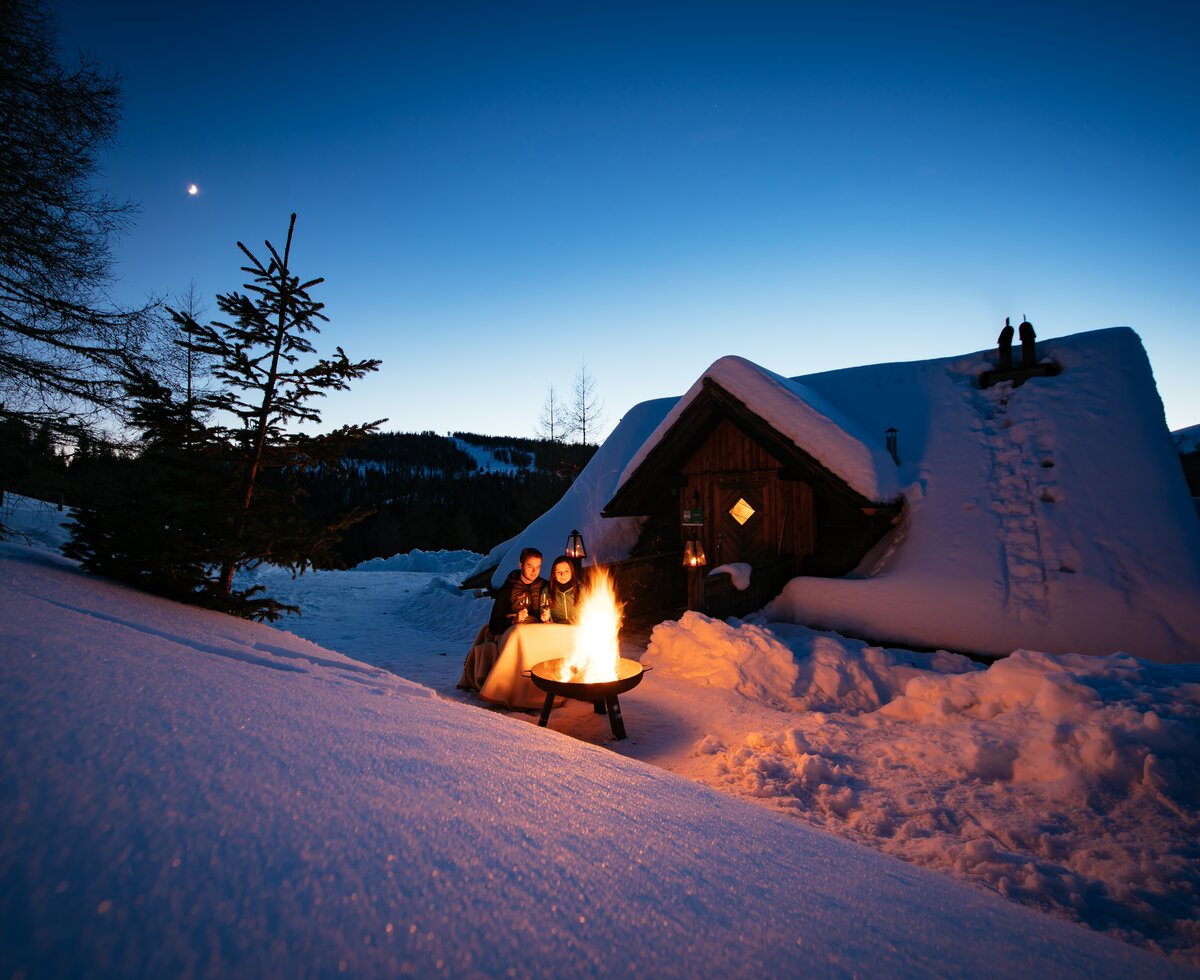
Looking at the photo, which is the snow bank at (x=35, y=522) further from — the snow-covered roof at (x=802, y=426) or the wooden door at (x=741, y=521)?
the wooden door at (x=741, y=521)

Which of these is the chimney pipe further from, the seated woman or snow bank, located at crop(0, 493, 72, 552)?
snow bank, located at crop(0, 493, 72, 552)

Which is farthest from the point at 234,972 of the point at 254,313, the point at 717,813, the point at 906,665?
the point at 906,665

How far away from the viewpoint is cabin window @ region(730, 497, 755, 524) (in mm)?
10312

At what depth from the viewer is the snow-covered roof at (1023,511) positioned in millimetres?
6855

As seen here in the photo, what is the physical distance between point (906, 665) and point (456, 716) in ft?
19.4

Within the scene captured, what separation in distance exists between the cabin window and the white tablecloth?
19.4 ft

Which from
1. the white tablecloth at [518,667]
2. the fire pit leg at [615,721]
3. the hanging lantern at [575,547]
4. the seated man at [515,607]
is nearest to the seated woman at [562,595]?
the seated man at [515,607]

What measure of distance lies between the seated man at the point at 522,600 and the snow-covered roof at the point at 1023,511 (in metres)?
4.17

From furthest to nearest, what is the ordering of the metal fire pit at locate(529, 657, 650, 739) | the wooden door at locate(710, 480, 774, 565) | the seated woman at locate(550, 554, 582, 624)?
the wooden door at locate(710, 480, 774, 565) < the seated woman at locate(550, 554, 582, 624) < the metal fire pit at locate(529, 657, 650, 739)

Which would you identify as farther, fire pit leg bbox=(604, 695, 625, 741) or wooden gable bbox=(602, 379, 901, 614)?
wooden gable bbox=(602, 379, 901, 614)

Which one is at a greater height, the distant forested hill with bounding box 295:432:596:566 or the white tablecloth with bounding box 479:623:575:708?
the distant forested hill with bounding box 295:432:596:566

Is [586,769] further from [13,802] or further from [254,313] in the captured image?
[254,313]

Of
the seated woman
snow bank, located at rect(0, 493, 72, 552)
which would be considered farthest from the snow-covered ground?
snow bank, located at rect(0, 493, 72, 552)

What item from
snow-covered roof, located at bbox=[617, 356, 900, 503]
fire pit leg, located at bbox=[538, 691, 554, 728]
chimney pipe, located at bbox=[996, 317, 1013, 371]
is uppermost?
chimney pipe, located at bbox=[996, 317, 1013, 371]
